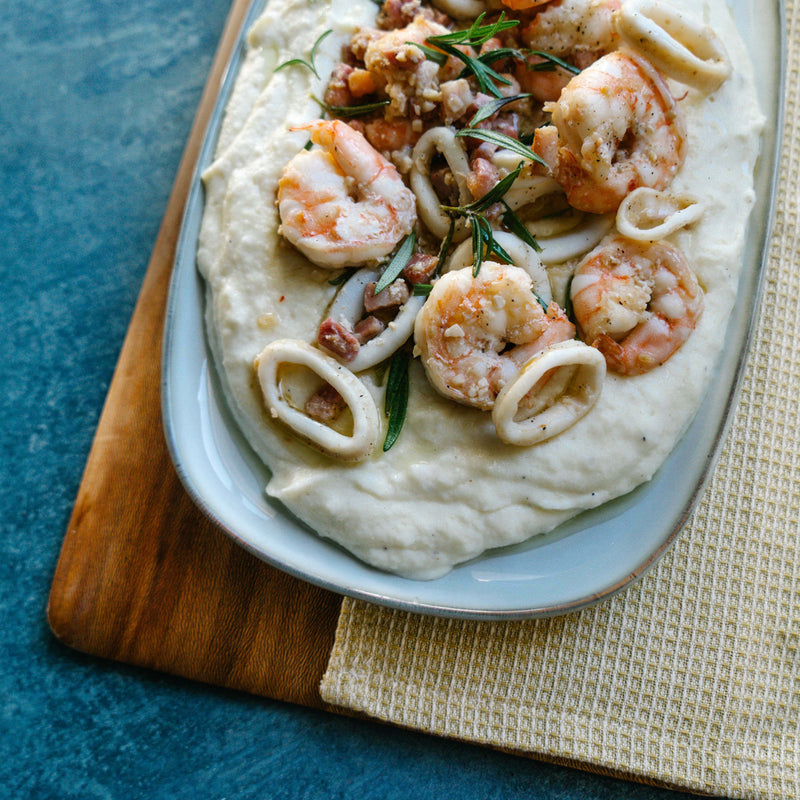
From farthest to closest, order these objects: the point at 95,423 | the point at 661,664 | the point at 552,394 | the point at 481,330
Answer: the point at 95,423
the point at 661,664
the point at 552,394
the point at 481,330

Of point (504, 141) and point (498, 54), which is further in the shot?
point (498, 54)

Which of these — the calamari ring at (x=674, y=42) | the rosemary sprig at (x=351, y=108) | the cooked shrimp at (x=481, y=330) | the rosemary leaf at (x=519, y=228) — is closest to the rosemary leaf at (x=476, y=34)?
the rosemary sprig at (x=351, y=108)

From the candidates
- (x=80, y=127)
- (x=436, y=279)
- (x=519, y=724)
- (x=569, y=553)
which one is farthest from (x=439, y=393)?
(x=80, y=127)

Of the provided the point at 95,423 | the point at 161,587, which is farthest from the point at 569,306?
the point at 95,423

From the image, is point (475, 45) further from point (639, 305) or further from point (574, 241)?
point (639, 305)

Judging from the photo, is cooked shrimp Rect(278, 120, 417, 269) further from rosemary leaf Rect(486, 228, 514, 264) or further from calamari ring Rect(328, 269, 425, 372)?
rosemary leaf Rect(486, 228, 514, 264)

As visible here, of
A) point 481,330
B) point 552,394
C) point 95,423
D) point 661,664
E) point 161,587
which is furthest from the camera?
point 95,423

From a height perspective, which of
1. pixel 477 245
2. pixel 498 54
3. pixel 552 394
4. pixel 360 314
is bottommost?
pixel 552 394
